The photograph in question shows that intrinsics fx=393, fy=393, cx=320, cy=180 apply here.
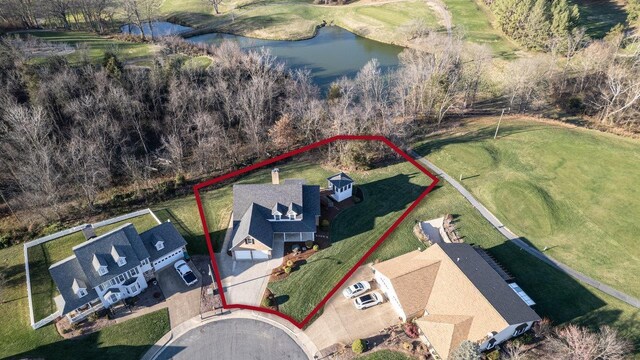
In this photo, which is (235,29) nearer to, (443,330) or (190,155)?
(190,155)

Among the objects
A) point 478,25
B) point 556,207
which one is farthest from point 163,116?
point 478,25

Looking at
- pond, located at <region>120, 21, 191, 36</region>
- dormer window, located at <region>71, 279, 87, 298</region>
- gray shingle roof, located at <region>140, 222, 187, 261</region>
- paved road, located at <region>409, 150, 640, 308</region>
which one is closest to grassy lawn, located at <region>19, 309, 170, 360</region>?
dormer window, located at <region>71, 279, 87, 298</region>

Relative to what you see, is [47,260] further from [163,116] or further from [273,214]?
[163,116]

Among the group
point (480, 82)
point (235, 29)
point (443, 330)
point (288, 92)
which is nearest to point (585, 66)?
point (480, 82)

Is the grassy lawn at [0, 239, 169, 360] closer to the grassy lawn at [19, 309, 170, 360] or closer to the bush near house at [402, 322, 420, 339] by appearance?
the grassy lawn at [19, 309, 170, 360]

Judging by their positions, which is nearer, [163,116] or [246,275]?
[246,275]

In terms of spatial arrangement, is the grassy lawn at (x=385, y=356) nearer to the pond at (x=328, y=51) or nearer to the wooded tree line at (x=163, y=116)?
the wooded tree line at (x=163, y=116)
